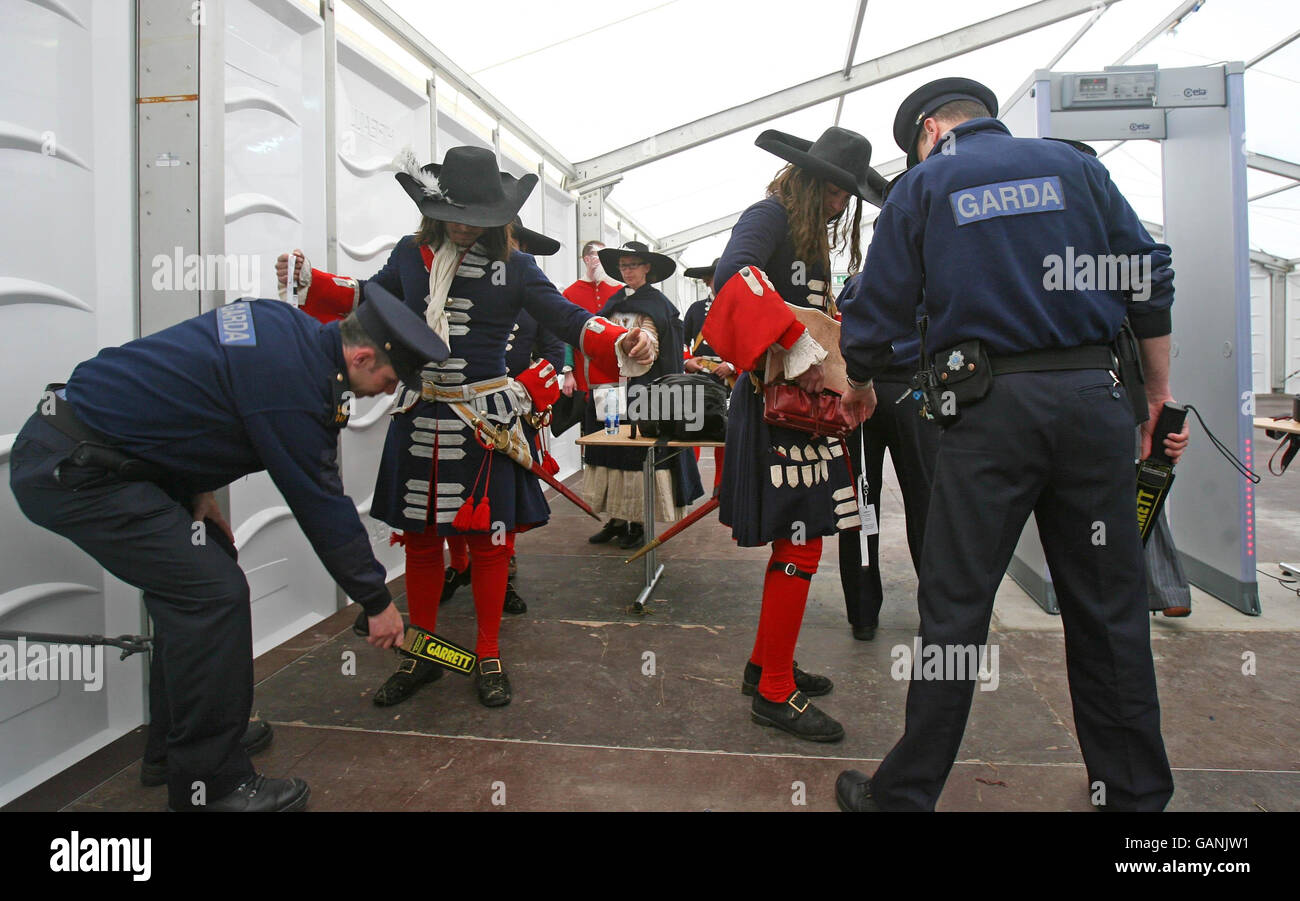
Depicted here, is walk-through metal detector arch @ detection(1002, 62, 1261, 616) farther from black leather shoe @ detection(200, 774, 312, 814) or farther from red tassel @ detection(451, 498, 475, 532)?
black leather shoe @ detection(200, 774, 312, 814)

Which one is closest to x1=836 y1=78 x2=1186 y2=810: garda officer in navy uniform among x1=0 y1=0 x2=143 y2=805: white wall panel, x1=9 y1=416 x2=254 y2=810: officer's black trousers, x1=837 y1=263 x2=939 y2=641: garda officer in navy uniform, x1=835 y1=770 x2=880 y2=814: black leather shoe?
x1=835 y1=770 x2=880 y2=814: black leather shoe

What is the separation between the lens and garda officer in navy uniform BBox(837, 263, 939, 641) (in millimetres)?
3018

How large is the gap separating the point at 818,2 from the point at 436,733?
5884 millimetres

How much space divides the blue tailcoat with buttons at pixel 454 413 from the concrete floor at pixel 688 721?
28.2 inches

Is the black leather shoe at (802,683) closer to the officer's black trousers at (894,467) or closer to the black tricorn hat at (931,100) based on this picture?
the officer's black trousers at (894,467)

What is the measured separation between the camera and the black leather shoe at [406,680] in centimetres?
276

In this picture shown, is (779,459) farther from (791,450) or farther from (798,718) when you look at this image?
(798,718)

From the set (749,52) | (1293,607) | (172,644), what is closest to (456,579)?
(172,644)

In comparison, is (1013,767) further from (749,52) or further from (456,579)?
(749,52)

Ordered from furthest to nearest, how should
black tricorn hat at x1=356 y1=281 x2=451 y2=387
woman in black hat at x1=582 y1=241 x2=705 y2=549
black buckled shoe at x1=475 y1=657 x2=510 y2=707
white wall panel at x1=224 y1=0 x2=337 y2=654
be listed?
woman in black hat at x1=582 y1=241 x2=705 y2=549, white wall panel at x1=224 y1=0 x2=337 y2=654, black buckled shoe at x1=475 y1=657 x2=510 y2=707, black tricorn hat at x1=356 y1=281 x2=451 y2=387

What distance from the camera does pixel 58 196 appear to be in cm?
221

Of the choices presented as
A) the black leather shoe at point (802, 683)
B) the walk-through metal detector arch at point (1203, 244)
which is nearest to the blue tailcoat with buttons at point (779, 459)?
the black leather shoe at point (802, 683)

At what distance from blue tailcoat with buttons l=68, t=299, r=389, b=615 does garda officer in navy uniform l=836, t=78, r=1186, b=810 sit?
1.38 m

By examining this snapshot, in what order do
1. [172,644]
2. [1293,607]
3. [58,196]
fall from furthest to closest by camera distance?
[1293,607] < [58,196] < [172,644]
